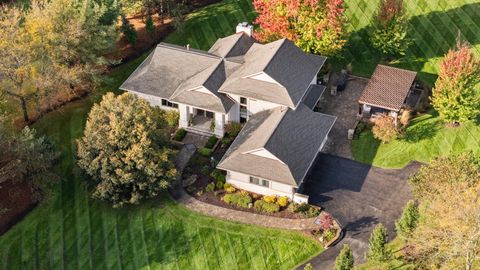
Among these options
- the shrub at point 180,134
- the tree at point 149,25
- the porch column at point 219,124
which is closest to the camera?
the porch column at point 219,124

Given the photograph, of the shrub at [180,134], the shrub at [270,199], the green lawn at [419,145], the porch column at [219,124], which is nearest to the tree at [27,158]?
the shrub at [180,134]

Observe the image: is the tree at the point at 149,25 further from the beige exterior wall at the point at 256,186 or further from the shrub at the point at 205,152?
the beige exterior wall at the point at 256,186

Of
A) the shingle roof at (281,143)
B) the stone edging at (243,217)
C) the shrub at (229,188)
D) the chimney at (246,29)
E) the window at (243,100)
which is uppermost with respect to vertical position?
the chimney at (246,29)

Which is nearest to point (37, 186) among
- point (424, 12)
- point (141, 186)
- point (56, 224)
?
point (56, 224)

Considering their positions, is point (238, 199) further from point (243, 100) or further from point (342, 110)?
point (342, 110)

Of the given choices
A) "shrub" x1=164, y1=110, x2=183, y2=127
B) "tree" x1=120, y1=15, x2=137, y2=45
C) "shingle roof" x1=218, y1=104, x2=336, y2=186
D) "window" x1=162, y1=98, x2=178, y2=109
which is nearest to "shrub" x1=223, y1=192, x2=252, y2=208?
"shingle roof" x1=218, y1=104, x2=336, y2=186

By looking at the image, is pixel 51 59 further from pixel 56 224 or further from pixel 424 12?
pixel 424 12

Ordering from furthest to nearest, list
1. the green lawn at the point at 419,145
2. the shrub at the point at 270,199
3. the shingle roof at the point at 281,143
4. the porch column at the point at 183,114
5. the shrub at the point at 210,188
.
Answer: the porch column at the point at 183,114 < the green lawn at the point at 419,145 < the shrub at the point at 210,188 < the shrub at the point at 270,199 < the shingle roof at the point at 281,143
